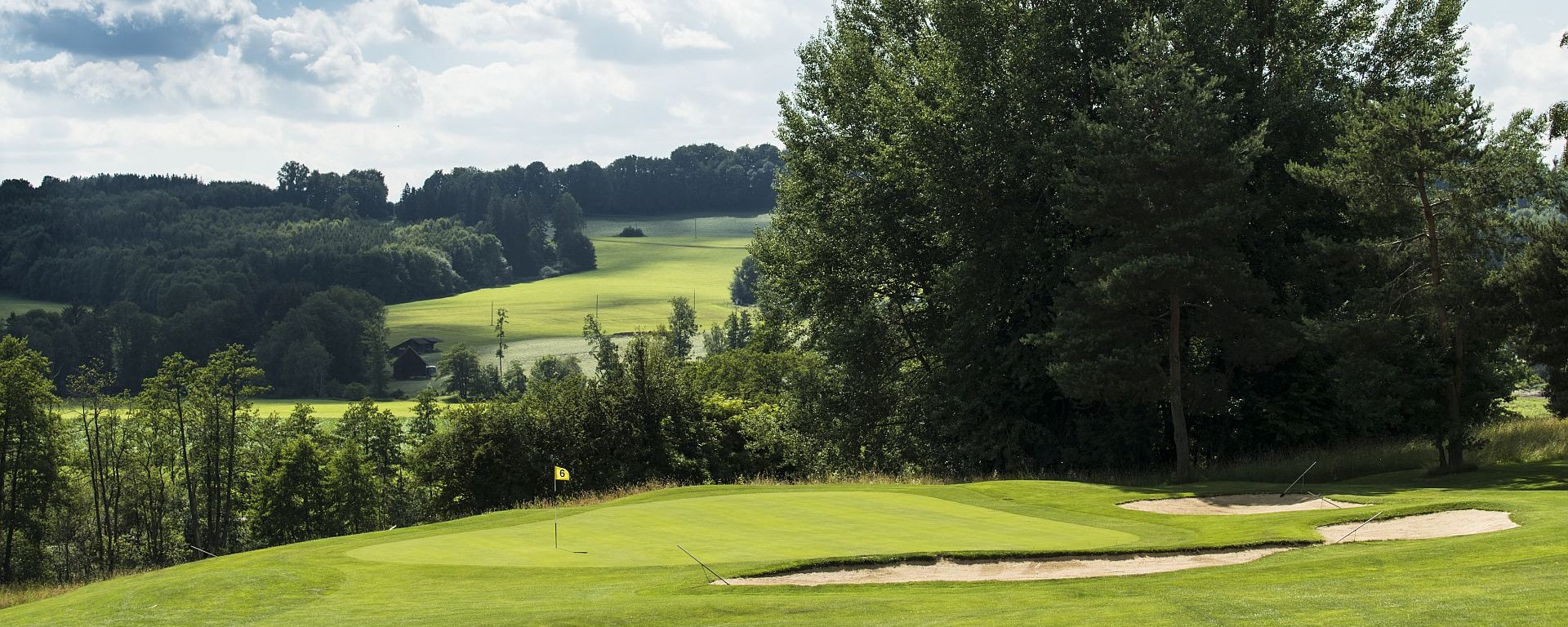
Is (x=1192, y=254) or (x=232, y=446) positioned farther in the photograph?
(x=232, y=446)

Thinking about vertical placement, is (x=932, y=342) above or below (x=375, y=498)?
above

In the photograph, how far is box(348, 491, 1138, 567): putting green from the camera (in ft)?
55.9

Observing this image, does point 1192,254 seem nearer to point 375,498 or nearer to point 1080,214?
point 1080,214

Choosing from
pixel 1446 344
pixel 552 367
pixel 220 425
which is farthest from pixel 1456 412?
pixel 552 367

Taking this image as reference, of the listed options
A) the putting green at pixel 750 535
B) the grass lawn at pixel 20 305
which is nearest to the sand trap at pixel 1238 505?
the putting green at pixel 750 535

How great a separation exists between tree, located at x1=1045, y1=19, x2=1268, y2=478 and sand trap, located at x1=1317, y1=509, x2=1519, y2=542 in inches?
411

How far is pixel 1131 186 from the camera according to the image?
96.3ft

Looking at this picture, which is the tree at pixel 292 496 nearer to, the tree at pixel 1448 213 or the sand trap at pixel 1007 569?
the tree at pixel 1448 213

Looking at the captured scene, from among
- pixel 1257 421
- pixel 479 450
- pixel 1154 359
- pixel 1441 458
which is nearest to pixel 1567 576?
pixel 1441 458

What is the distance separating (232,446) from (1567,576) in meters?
66.5

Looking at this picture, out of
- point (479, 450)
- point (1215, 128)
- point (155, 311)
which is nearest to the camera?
point (1215, 128)

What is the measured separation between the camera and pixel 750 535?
18.6 metres

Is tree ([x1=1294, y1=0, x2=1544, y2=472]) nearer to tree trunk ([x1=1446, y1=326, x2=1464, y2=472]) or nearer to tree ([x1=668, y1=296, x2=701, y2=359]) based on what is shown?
tree trunk ([x1=1446, y1=326, x2=1464, y2=472])

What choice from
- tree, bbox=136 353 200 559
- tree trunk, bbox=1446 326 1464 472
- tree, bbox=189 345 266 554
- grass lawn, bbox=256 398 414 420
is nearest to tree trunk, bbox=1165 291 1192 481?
tree trunk, bbox=1446 326 1464 472
